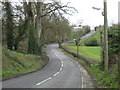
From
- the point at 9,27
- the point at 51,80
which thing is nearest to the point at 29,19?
the point at 9,27

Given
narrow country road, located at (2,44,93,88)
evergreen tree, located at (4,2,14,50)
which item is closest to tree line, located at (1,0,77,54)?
evergreen tree, located at (4,2,14,50)

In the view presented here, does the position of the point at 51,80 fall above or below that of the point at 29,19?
below

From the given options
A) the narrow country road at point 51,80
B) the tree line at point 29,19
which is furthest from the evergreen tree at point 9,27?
the narrow country road at point 51,80

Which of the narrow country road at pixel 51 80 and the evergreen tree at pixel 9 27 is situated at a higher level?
the evergreen tree at pixel 9 27

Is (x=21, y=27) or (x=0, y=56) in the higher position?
(x=21, y=27)

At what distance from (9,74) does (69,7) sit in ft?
76.1

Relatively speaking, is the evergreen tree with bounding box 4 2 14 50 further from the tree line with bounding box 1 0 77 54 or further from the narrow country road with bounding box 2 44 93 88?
the narrow country road with bounding box 2 44 93 88

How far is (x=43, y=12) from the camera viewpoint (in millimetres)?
44969

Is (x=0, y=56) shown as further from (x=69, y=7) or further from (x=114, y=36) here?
(x=69, y=7)

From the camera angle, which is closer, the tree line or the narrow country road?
the narrow country road

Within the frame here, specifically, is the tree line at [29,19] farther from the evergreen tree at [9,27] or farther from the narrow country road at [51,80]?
the narrow country road at [51,80]

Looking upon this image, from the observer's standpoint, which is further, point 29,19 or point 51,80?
point 29,19

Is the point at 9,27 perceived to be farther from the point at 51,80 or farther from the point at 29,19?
the point at 51,80

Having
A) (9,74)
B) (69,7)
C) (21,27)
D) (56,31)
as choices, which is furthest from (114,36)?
(56,31)
